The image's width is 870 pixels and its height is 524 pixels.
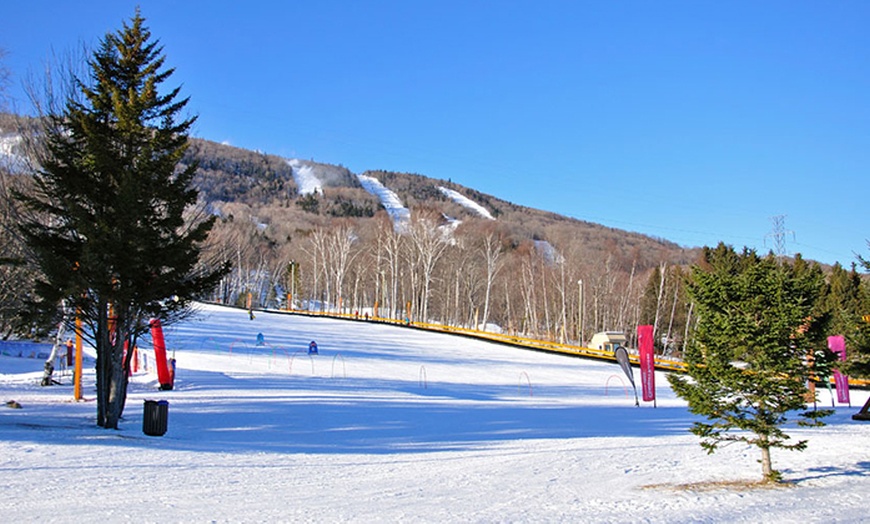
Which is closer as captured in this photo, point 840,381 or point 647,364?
point 647,364

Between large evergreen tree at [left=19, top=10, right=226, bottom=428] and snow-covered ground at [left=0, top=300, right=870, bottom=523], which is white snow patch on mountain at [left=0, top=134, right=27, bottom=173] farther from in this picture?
snow-covered ground at [left=0, top=300, right=870, bottom=523]

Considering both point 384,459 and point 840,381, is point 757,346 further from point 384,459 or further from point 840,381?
point 840,381

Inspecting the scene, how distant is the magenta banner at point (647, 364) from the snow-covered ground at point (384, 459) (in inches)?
31.8

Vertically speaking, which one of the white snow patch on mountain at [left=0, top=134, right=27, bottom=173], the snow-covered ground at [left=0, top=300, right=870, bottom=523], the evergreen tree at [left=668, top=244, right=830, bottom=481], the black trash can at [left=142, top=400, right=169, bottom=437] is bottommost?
the snow-covered ground at [left=0, top=300, right=870, bottom=523]

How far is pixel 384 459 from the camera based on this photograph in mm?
12164

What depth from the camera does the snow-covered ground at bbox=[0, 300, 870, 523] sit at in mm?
8055

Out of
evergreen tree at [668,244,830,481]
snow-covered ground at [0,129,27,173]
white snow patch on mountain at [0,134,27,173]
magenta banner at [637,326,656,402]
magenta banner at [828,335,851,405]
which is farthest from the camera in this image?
magenta banner at [828,335,851,405]

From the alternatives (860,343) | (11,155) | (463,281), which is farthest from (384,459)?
(463,281)

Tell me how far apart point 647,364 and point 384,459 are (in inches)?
622

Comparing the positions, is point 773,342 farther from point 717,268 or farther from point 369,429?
point 369,429

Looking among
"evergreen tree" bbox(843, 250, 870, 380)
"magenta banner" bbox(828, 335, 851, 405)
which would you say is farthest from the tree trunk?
"magenta banner" bbox(828, 335, 851, 405)

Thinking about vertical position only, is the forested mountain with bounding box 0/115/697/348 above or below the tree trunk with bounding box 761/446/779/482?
above

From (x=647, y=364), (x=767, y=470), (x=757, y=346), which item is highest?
(x=757, y=346)

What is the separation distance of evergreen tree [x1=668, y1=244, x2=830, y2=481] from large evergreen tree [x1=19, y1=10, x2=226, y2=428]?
1078 cm
